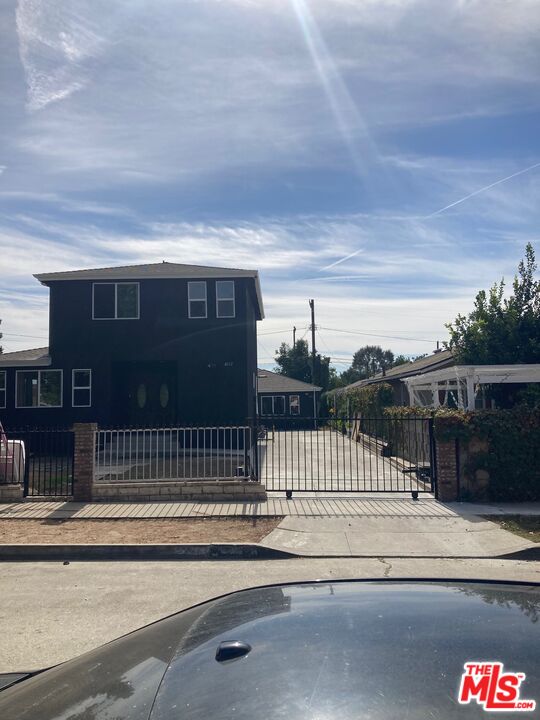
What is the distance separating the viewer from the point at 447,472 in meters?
12.1

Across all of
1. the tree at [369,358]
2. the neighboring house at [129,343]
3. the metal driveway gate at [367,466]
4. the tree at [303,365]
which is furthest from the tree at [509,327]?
the tree at [369,358]

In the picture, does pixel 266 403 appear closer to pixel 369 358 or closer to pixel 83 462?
pixel 83 462

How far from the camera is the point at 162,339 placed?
22.3 metres

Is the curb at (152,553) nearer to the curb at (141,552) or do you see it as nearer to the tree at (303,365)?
the curb at (141,552)

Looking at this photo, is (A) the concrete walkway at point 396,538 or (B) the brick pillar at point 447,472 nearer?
(A) the concrete walkway at point 396,538

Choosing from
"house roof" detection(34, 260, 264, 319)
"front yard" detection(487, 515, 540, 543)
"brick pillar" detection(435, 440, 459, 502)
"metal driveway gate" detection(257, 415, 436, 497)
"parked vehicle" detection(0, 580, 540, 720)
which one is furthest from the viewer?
"house roof" detection(34, 260, 264, 319)

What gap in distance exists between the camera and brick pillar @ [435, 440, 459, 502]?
12.1 m

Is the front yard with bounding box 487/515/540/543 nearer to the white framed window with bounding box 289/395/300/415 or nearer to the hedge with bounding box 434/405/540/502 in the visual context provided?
the hedge with bounding box 434/405/540/502

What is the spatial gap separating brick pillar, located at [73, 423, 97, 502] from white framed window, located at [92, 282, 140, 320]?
1073cm

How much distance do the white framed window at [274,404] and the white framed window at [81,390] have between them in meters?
22.3

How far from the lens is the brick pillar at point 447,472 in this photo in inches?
475

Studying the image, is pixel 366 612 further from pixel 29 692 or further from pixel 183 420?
pixel 183 420

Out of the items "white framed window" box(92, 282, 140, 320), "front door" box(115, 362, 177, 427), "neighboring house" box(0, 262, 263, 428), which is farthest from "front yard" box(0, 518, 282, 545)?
"white framed window" box(92, 282, 140, 320)

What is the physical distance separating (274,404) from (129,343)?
73.4 ft
